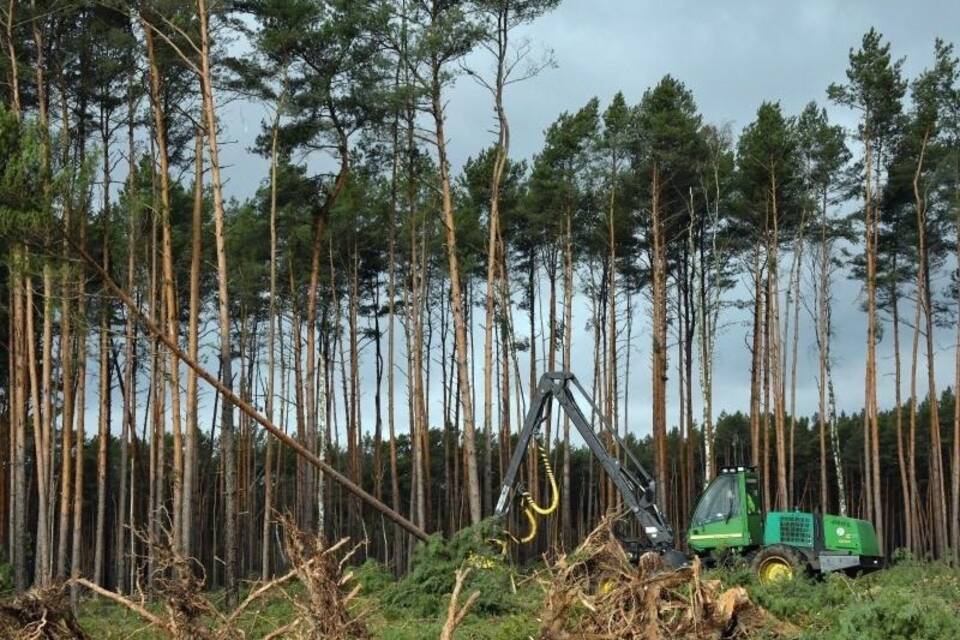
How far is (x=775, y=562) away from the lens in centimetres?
1769

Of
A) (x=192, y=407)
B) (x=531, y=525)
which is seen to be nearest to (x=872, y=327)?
(x=531, y=525)

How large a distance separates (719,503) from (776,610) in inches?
185

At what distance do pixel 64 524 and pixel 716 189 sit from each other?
20.1 meters

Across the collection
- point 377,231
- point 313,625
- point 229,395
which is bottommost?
point 313,625

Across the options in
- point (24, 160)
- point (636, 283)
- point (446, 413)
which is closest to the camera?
point (24, 160)

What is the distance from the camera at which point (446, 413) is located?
39.3 metres

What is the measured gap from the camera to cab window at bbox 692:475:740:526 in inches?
716

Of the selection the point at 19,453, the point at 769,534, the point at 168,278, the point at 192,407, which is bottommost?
the point at 769,534

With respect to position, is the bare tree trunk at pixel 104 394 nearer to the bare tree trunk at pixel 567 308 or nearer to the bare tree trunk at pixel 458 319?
the bare tree trunk at pixel 458 319

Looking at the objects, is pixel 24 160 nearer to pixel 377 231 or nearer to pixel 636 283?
pixel 377 231

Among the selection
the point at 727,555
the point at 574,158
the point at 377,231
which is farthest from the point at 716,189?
the point at 727,555

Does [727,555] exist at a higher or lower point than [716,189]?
lower

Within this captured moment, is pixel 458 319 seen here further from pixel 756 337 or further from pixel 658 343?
pixel 756 337

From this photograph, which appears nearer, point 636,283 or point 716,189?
point 716,189
